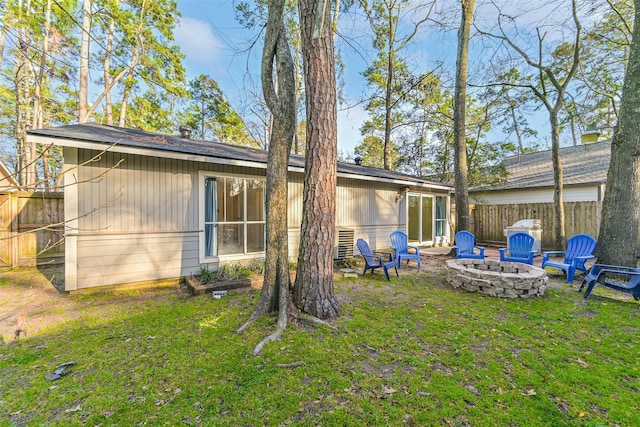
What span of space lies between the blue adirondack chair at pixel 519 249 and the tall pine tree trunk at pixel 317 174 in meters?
5.24

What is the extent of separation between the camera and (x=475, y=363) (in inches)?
104

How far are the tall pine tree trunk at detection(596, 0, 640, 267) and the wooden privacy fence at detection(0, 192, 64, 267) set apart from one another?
12.2 meters

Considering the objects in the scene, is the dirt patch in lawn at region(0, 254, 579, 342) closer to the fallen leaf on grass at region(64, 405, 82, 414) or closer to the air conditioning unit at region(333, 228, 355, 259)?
the air conditioning unit at region(333, 228, 355, 259)

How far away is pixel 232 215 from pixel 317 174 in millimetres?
3201

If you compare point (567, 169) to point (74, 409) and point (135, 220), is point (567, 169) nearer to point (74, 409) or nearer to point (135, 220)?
point (135, 220)

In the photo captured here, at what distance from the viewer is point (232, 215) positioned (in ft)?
19.7

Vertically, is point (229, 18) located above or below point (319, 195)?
above

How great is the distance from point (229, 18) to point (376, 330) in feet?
23.3

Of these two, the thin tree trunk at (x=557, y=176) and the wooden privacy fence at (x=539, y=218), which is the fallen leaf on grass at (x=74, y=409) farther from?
the wooden privacy fence at (x=539, y=218)

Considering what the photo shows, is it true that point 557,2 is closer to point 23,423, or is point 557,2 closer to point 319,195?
point 319,195

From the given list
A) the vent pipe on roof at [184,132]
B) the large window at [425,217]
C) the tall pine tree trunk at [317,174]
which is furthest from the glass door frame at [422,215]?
the vent pipe on roof at [184,132]

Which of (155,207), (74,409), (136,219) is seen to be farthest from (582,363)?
(136,219)

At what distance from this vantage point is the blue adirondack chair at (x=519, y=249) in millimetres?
6351

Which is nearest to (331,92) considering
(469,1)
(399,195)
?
(399,195)
